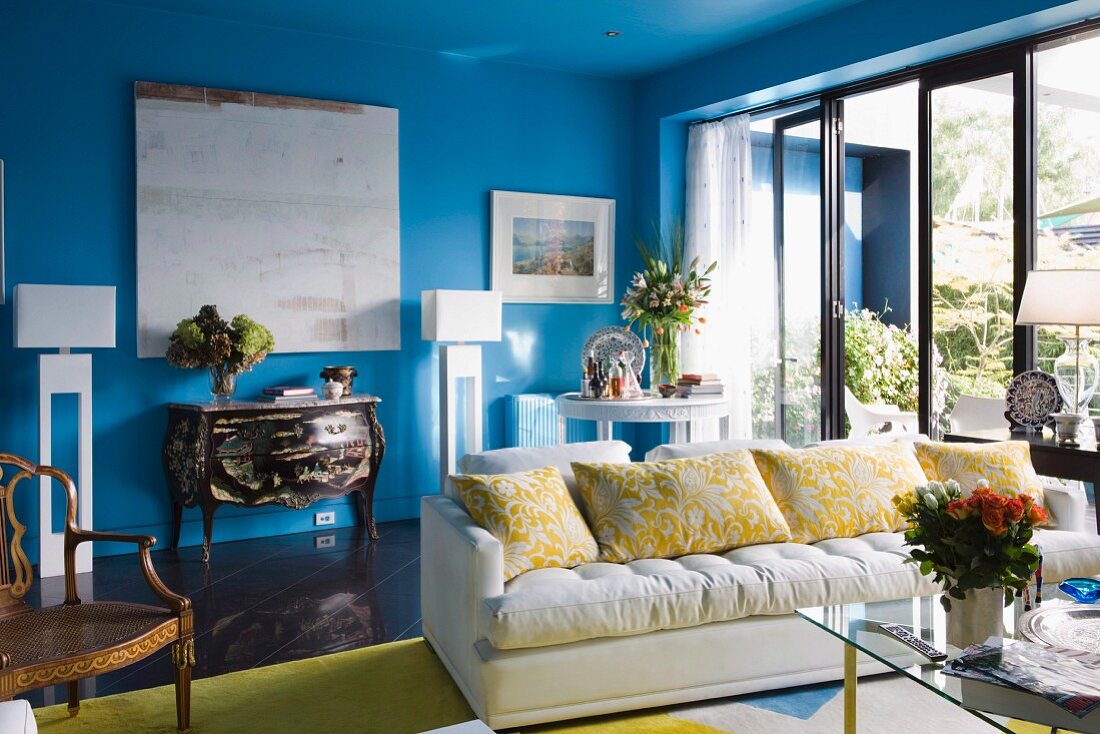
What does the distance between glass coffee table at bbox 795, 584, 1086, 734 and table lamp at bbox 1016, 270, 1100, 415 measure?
164 cm

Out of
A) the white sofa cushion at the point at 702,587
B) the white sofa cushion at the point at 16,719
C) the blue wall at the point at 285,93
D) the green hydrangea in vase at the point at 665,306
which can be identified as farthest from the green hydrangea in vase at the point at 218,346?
the white sofa cushion at the point at 16,719

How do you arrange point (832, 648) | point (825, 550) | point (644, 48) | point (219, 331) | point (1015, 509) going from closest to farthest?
1. point (1015, 509)
2. point (832, 648)
3. point (825, 550)
4. point (219, 331)
5. point (644, 48)

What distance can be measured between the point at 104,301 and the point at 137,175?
840mm

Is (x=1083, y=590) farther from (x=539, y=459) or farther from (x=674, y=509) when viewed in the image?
(x=539, y=459)

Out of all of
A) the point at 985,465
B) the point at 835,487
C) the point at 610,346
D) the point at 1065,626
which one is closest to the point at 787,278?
the point at 610,346

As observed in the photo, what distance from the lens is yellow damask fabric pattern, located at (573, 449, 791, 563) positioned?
3.30m

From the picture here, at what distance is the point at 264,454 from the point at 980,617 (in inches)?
146

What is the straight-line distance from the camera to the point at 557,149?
6398 millimetres

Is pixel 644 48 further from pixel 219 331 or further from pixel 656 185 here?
pixel 219 331

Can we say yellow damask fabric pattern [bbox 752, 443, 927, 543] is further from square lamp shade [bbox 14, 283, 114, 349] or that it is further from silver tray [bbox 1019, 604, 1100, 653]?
square lamp shade [bbox 14, 283, 114, 349]

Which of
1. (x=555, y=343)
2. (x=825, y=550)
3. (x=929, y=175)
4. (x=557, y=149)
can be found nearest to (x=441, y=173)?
(x=557, y=149)

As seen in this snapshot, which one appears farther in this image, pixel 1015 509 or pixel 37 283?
pixel 37 283

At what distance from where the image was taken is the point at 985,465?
3689mm

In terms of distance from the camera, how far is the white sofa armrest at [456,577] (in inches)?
112
